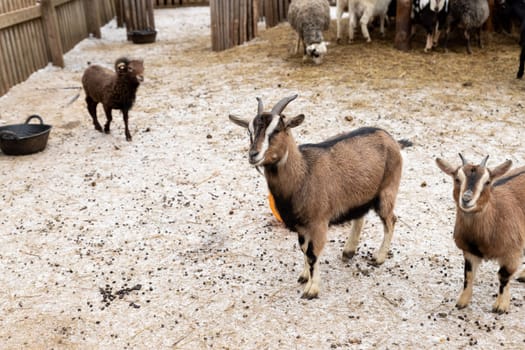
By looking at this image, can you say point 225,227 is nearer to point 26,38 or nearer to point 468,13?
point 26,38

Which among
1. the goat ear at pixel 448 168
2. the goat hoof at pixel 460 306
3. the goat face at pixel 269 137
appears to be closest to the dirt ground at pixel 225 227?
the goat hoof at pixel 460 306

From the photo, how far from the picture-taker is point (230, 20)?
1198 cm

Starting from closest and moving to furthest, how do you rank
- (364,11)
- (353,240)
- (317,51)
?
(353,240) < (317,51) < (364,11)

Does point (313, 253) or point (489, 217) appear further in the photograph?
point (313, 253)

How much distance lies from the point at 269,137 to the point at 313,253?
1.02m

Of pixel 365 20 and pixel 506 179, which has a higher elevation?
pixel 365 20

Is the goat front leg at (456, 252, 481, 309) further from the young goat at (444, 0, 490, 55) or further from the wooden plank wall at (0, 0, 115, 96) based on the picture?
the wooden plank wall at (0, 0, 115, 96)

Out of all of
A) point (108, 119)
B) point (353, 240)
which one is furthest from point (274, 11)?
point (353, 240)

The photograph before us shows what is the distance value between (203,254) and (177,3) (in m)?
18.1

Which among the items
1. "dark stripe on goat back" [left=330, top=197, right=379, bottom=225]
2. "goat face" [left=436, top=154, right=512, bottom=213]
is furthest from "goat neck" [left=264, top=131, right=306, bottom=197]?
"goat face" [left=436, top=154, right=512, bottom=213]

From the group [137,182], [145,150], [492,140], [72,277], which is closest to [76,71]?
[145,150]

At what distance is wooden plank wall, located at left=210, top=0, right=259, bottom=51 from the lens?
11.8 m

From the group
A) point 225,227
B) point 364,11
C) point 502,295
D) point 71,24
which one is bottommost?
point 225,227

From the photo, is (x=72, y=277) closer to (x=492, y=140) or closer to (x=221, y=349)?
(x=221, y=349)
